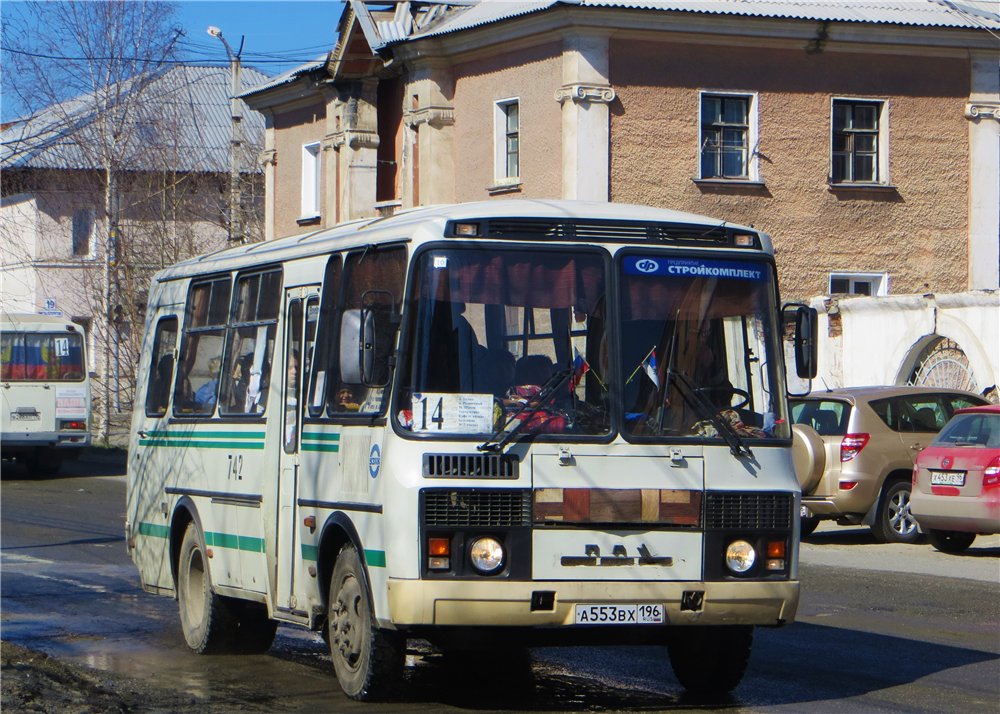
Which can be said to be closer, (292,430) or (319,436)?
(319,436)

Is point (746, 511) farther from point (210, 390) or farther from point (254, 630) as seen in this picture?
point (210, 390)

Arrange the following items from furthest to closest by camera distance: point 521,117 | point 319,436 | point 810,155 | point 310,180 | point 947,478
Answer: point 310,180 → point 810,155 → point 521,117 → point 947,478 → point 319,436

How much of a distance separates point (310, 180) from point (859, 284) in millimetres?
13618

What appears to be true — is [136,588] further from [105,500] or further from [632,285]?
[105,500]

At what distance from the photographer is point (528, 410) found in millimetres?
8000

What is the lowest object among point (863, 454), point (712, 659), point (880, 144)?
point (712, 659)

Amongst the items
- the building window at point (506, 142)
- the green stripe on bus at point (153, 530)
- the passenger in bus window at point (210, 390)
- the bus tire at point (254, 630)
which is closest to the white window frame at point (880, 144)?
the building window at point (506, 142)

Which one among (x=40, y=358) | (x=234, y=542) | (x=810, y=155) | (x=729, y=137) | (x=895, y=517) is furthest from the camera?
(x=40, y=358)

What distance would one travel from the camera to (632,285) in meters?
8.34

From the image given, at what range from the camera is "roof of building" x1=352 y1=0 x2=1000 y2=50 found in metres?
28.0

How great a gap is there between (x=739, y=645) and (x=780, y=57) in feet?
71.4

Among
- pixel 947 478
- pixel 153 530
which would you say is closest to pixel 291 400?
pixel 153 530

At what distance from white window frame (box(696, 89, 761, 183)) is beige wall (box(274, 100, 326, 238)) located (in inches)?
425

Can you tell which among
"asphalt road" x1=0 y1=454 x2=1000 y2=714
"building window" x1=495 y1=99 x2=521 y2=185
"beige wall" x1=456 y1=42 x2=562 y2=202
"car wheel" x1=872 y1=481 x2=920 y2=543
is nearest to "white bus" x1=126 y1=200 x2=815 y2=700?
"asphalt road" x1=0 y1=454 x2=1000 y2=714
